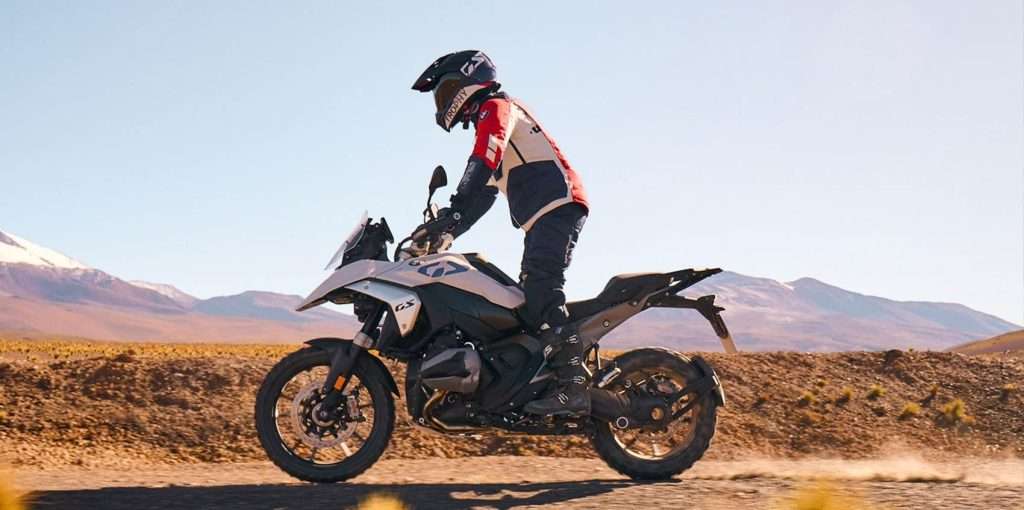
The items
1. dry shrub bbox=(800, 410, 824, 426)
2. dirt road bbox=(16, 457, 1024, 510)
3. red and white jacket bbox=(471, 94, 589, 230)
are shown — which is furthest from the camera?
dry shrub bbox=(800, 410, 824, 426)

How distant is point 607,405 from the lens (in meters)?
6.61

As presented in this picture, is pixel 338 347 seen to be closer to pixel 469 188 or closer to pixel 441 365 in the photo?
pixel 441 365

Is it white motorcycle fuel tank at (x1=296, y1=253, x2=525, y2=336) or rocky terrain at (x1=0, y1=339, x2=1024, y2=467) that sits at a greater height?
white motorcycle fuel tank at (x1=296, y1=253, x2=525, y2=336)

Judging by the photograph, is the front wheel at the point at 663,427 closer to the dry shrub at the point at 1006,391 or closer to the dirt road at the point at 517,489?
the dirt road at the point at 517,489

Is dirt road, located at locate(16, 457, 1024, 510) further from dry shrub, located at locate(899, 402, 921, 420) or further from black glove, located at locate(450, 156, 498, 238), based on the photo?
dry shrub, located at locate(899, 402, 921, 420)

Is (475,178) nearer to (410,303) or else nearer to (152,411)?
(410,303)

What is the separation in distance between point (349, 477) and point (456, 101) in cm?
261

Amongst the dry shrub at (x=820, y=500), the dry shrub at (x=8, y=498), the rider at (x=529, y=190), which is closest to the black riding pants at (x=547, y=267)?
the rider at (x=529, y=190)

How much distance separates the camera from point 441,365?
630cm

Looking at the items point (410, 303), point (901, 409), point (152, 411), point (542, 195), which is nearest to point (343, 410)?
point (410, 303)

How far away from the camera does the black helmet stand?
667cm

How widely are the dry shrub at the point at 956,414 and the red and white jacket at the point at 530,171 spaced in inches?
362

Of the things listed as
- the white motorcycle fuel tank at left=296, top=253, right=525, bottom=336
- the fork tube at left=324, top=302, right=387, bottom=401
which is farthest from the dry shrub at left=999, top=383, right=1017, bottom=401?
the fork tube at left=324, top=302, right=387, bottom=401

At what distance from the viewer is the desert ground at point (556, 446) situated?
225 inches
